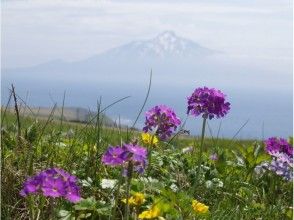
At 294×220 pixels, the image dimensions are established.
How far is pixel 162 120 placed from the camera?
4699 mm

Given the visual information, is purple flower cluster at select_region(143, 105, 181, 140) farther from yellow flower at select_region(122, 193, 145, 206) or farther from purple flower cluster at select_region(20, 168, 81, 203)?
purple flower cluster at select_region(20, 168, 81, 203)

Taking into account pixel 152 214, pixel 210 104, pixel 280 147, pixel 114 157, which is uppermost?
pixel 210 104

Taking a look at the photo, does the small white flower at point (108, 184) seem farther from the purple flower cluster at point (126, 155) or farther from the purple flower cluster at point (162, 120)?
the purple flower cluster at point (126, 155)

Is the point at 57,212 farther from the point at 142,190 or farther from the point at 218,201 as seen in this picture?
the point at 218,201

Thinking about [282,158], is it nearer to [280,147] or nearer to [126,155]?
[280,147]

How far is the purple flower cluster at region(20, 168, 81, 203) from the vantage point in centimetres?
290

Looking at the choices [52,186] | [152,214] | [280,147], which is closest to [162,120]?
[152,214]

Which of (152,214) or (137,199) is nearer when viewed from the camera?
(152,214)

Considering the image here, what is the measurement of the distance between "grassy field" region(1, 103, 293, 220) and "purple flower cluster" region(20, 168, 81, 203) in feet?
1.20

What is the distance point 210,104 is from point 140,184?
0.79 meters

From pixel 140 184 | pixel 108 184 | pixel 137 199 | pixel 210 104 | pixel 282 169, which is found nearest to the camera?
pixel 137 199

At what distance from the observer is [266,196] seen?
5512mm

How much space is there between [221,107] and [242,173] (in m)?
1.55

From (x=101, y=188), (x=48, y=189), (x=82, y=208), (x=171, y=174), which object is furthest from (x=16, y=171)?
(x=48, y=189)
